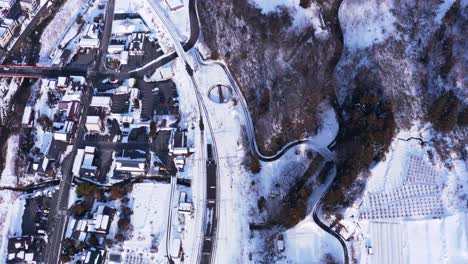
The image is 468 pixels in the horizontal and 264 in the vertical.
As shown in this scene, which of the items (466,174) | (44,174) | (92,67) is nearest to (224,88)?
(92,67)

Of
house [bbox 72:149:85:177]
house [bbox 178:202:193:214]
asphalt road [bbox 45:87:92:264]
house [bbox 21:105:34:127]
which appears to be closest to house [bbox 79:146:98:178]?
house [bbox 72:149:85:177]

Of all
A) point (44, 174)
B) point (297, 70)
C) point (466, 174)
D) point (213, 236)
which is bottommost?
point (213, 236)

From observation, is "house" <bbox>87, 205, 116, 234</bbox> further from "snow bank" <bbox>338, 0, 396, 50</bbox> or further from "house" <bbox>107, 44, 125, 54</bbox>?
"snow bank" <bbox>338, 0, 396, 50</bbox>

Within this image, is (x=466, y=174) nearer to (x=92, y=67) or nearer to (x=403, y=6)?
(x=403, y=6)

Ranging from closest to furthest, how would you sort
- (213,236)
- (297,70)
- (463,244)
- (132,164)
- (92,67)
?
(463,244) < (213,236) < (132,164) < (297,70) < (92,67)

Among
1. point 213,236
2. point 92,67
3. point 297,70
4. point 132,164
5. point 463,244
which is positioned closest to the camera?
point 463,244

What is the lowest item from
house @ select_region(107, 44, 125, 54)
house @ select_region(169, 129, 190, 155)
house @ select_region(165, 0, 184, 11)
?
house @ select_region(169, 129, 190, 155)

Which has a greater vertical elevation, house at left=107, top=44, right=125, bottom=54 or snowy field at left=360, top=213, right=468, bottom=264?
house at left=107, top=44, right=125, bottom=54
